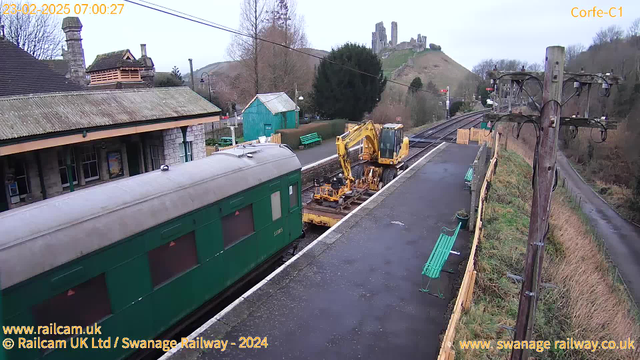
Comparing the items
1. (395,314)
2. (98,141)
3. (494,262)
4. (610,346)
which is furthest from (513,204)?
(98,141)

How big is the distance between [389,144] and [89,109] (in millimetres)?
12009

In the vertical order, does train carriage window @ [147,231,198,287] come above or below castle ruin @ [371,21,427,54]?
below

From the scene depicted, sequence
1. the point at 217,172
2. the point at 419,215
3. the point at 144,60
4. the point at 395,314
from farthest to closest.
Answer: the point at 144,60 < the point at 419,215 < the point at 217,172 < the point at 395,314

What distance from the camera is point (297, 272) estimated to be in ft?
30.0

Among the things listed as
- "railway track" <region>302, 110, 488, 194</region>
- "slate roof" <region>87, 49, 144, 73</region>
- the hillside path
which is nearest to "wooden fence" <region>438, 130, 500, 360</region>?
"railway track" <region>302, 110, 488, 194</region>

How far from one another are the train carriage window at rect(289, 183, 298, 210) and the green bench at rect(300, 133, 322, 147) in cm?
1813

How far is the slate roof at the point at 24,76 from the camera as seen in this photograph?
14.3 m

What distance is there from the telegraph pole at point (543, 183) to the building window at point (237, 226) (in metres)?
5.47

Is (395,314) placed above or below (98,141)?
below

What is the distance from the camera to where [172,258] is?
22.7 ft

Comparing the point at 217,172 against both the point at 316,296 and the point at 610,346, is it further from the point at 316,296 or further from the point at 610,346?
the point at 610,346

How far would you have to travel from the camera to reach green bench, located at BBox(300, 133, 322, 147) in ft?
94.5

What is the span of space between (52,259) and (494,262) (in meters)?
8.57

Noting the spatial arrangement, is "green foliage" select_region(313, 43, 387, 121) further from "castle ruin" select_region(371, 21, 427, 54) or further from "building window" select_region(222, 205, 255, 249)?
"castle ruin" select_region(371, 21, 427, 54)
